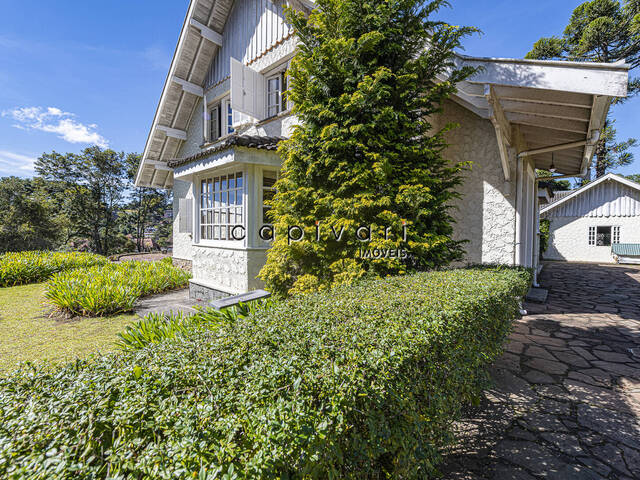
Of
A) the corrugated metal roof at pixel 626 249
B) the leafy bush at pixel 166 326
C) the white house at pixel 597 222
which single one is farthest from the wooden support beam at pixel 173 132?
the corrugated metal roof at pixel 626 249

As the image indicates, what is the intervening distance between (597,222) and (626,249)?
2.17 metres

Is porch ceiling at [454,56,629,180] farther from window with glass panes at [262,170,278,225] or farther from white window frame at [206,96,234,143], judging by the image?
white window frame at [206,96,234,143]

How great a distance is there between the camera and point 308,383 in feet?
4.66

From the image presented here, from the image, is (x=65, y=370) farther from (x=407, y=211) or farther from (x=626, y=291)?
(x=626, y=291)

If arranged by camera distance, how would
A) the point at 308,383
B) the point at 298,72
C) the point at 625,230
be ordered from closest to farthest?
the point at 308,383, the point at 298,72, the point at 625,230

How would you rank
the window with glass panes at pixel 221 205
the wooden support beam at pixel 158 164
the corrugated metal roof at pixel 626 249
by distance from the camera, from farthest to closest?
1. the corrugated metal roof at pixel 626 249
2. the wooden support beam at pixel 158 164
3. the window with glass panes at pixel 221 205

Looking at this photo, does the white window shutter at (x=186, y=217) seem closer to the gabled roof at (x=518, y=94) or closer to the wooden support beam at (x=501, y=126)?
the gabled roof at (x=518, y=94)

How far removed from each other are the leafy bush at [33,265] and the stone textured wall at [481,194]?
14.1 meters

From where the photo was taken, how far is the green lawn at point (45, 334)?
15.1ft

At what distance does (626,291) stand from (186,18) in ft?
55.6

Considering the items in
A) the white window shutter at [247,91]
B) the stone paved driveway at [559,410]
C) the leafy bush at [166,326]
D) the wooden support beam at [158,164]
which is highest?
the white window shutter at [247,91]

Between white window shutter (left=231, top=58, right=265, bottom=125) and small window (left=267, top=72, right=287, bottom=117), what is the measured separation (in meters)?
0.19

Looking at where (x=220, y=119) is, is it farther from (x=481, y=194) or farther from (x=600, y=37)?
(x=600, y=37)

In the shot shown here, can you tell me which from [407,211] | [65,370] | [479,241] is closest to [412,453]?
[65,370]
